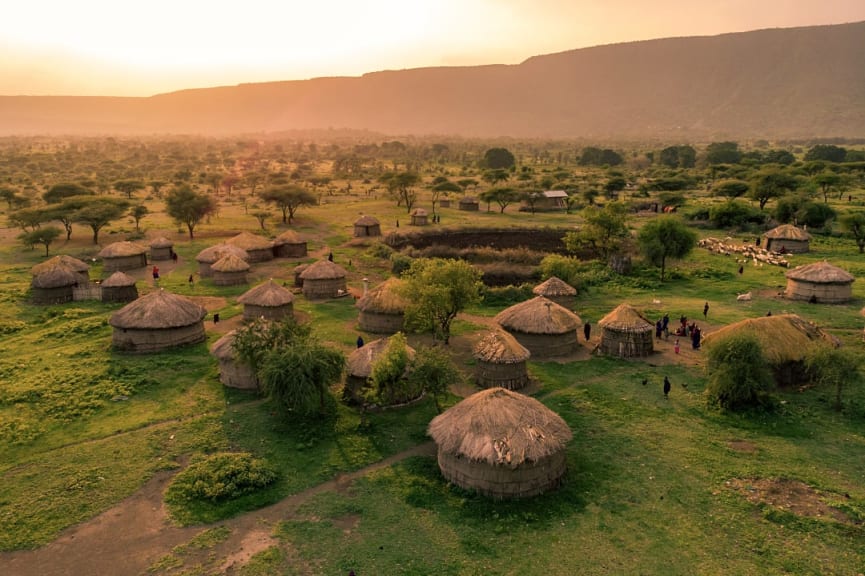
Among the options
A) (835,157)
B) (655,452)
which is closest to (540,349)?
(655,452)

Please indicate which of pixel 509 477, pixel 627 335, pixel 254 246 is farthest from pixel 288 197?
pixel 509 477

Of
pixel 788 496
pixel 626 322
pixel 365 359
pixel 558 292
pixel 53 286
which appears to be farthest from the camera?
pixel 53 286

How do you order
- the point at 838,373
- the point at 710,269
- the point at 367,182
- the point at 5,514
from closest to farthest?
the point at 5,514, the point at 838,373, the point at 710,269, the point at 367,182

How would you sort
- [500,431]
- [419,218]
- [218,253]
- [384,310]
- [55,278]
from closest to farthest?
1. [500,431]
2. [384,310]
3. [55,278]
4. [218,253]
5. [419,218]

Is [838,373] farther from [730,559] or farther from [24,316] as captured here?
[24,316]

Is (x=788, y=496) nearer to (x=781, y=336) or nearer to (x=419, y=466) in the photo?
(x=781, y=336)

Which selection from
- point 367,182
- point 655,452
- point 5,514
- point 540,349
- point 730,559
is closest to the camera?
point 730,559
